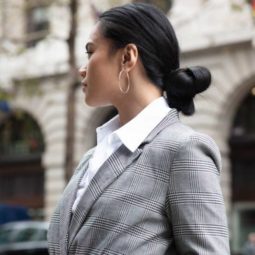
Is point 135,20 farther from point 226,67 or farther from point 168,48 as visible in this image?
point 226,67

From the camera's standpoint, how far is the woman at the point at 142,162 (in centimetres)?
188

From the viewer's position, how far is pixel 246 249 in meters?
15.7

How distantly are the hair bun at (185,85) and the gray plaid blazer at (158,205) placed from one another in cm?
17

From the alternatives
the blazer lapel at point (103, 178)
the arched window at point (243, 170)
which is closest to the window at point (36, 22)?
the arched window at point (243, 170)

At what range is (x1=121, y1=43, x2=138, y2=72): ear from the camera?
6.81ft

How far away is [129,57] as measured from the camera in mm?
2084

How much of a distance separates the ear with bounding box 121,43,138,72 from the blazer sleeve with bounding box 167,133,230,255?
1.00 feet

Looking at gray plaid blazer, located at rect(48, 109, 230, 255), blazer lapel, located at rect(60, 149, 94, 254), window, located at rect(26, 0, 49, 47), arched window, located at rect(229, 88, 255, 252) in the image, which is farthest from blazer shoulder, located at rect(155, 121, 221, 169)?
window, located at rect(26, 0, 49, 47)

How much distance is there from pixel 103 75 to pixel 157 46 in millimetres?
177

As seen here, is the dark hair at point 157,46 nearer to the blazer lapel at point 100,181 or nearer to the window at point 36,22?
the blazer lapel at point 100,181

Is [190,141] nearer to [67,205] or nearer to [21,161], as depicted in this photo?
[67,205]

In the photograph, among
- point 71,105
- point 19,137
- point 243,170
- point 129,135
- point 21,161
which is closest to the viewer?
point 129,135

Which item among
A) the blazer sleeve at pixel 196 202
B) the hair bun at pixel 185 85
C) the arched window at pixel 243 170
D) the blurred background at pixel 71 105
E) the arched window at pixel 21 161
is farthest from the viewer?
the arched window at pixel 21 161

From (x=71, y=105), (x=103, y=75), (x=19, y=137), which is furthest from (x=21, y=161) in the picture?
(x=103, y=75)
